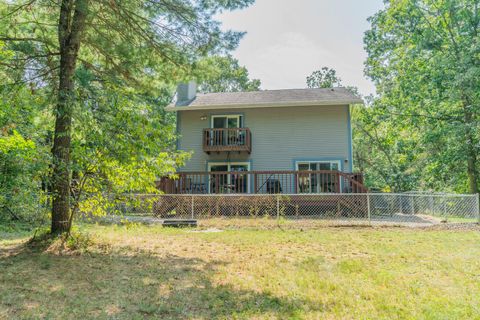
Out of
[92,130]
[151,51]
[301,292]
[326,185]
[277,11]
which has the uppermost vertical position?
[277,11]

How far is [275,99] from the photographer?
14.9 m

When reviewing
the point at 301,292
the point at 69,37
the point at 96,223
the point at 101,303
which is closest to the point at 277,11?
the point at 69,37

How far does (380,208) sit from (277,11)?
790cm

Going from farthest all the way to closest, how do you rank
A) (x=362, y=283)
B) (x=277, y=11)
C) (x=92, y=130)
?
(x=277, y=11) → (x=92, y=130) → (x=362, y=283)

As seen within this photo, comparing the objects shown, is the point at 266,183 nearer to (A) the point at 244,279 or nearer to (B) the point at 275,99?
(B) the point at 275,99

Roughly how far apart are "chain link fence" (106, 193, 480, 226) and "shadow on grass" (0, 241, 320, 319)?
512 cm

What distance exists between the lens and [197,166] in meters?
15.2

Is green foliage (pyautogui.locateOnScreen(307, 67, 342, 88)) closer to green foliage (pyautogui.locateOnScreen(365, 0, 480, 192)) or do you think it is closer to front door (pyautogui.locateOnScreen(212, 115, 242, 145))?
green foliage (pyautogui.locateOnScreen(365, 0, 480, 192))

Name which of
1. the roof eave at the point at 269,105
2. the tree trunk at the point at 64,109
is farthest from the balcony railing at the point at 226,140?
the tree trunk at the point at 64,109

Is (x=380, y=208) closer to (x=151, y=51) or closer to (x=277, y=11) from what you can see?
(x=277, y=11)

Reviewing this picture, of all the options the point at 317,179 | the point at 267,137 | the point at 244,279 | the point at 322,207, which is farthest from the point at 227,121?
the point at 244,279

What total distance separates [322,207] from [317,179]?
1.56m

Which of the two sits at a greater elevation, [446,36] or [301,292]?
[446,36]

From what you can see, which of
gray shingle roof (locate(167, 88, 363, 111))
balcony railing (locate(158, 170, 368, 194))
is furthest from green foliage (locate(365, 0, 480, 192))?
balcony railing (locate(158, 170, 368, 194))
